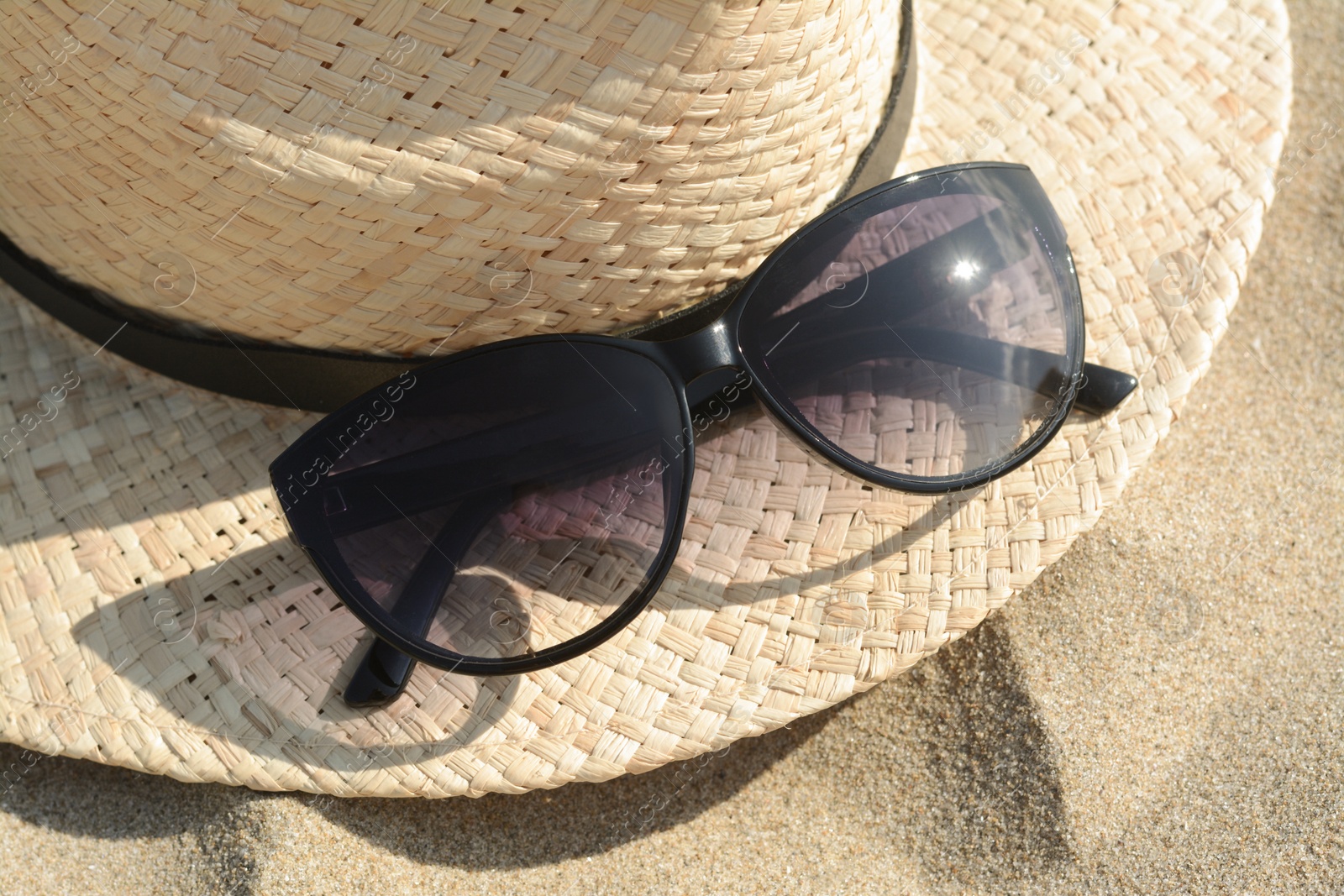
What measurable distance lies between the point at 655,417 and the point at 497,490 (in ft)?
0.53

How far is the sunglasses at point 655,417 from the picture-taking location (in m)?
0.85

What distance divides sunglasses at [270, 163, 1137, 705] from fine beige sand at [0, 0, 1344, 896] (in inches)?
8.4

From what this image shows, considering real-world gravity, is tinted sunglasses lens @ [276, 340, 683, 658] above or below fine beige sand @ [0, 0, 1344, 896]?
above

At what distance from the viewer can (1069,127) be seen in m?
1.13

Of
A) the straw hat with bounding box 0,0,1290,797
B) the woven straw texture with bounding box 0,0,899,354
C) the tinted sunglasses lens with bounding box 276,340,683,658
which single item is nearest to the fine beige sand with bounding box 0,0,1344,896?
the straw hat with bounding box 0,0,1290,797

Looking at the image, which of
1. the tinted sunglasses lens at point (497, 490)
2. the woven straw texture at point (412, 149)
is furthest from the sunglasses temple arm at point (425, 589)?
the woven straw texture at point (412, 149)

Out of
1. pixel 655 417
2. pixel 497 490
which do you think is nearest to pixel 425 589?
pixel 497 490

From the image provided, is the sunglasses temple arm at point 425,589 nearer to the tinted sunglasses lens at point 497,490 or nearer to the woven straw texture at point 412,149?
the tinted sunglasses lens at point 497,490

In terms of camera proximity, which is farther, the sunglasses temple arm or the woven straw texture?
the sunglasses temple arm

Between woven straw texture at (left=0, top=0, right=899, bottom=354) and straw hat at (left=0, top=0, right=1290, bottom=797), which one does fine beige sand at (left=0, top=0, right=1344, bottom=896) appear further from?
woven straw texture at (left=0, top=0, right=899, bottom=354)

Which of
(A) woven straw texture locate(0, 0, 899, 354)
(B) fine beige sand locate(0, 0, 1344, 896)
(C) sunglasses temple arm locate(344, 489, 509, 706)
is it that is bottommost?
(B) fine beige sand locate(0, 0, 1344, 896)

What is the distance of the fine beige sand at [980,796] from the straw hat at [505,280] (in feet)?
0.46

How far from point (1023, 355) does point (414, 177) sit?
2.01 ft

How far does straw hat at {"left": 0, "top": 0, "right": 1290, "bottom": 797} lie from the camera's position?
2.37 ft
